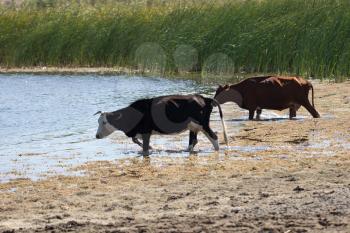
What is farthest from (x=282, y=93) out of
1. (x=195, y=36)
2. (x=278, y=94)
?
(x=195, y=36)

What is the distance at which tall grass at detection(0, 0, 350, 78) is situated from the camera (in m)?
23.9

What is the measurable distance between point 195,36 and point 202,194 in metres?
19.1

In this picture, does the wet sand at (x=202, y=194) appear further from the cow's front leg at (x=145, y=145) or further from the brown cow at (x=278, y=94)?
the brown cow at (x=278, y=94)

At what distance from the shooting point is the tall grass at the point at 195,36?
2386 cm

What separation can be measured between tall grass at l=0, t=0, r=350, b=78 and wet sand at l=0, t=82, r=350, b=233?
11081 millimetres

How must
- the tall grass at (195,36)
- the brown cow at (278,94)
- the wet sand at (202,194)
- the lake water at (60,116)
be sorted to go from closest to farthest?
1. the wet sand at (202,194)
2. the lake water at (60,116)
3. the brown cow at (278,94)
4. the tall grass at (195,36)

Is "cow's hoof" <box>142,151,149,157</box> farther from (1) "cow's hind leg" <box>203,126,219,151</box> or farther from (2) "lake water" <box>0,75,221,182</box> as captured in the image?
(1) "cow's hind leg" <box>203,126,219,151</box>

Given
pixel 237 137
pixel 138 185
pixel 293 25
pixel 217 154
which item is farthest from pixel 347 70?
pixel 138 185

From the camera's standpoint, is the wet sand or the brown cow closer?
the wet sand

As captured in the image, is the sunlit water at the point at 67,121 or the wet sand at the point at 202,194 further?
the sunlit water at the point at 67,121

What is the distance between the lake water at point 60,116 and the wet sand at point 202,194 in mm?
987

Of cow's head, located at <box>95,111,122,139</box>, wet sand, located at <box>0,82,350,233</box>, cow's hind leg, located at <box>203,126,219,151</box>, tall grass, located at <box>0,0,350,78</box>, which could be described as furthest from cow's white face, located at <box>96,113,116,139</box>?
tall grass, located at <box>0,0,350,78</box>

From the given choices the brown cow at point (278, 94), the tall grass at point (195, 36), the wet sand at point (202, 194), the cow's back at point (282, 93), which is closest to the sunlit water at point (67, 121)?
the brown cow at point (278, 94)

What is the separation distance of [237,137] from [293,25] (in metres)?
11.4
